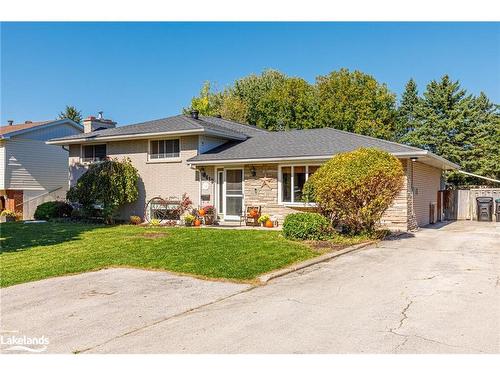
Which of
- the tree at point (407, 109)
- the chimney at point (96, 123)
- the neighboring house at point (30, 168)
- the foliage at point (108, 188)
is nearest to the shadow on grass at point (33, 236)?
the foliage at point (108, 188)

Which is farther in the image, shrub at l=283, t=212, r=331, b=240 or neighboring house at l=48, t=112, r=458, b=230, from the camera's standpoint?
neighboring house at l=48, t=112, r=458, b=230

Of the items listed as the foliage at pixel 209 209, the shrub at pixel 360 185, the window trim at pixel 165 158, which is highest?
the window trim at pixel 165 158

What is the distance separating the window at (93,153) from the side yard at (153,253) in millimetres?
7158

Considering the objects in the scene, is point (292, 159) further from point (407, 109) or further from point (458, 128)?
point (407, 109)

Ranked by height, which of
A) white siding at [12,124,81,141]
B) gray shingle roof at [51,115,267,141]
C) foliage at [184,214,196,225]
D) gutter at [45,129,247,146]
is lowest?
foliage at [184,214,196,225]

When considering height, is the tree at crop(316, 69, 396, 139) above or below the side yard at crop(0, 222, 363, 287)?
above

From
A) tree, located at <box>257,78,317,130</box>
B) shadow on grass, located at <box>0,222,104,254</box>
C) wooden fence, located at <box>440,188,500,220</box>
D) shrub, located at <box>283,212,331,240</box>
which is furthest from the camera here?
tree, located at <box>257,78,317,130</box>

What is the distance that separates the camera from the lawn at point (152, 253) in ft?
27.6

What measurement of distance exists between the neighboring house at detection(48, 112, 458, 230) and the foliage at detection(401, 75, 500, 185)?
50.4ft

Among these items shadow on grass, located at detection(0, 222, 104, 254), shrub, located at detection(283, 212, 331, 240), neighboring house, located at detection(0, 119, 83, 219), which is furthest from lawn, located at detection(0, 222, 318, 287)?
neighboring house, located at detection(0, 119, 83, 219)

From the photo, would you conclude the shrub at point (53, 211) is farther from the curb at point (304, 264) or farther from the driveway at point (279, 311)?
the curb at point (304, 264)

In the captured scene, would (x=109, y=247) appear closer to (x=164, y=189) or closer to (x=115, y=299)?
(x=115, y=299)

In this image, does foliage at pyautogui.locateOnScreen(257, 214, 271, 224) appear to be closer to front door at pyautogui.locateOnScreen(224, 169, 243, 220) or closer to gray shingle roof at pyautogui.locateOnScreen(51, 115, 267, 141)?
front door at pyautogui.locateOnScreen(224, 169, 243, 220)

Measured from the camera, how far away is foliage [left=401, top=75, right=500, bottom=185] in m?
33.6
